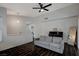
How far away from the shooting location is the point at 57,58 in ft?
3.16

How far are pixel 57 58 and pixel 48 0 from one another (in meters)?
0.85

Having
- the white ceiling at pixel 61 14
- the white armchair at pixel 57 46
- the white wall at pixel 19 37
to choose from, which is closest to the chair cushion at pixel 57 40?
the white armchair at pixel 57 46

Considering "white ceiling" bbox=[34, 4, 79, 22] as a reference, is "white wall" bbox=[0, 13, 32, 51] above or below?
below

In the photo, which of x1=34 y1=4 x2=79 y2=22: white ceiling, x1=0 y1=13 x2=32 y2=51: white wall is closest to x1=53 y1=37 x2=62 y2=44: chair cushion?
x1=34 y1=4 x2=79 y2=22: white ceiling

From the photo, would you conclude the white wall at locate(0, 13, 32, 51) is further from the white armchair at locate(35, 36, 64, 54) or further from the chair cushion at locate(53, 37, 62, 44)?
the chair cushion at locate(53, 37, 62, 44)

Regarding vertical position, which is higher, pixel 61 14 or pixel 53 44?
pixel 61 14

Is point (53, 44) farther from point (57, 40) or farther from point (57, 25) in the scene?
point (57, 25)

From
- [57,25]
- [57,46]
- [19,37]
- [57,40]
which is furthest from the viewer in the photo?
[57,40]

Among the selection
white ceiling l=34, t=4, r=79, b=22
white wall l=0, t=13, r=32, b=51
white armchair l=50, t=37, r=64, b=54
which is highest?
white ceiling l=34, t=4, r=79, b=22

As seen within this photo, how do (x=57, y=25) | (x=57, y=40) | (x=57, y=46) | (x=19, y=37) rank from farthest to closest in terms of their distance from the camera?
(x=57, y=40), (x=57, y=25), (x=57, y=46), (x=19, y=37)

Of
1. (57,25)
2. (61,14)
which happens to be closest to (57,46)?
(57,25)

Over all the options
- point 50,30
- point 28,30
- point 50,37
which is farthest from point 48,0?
point 50,37

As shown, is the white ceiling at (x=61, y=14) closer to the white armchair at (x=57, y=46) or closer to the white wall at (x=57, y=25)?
the white wall at (x=57, y=25)

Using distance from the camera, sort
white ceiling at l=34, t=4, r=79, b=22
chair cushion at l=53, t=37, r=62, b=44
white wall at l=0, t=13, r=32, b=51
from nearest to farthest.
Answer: white wall at l=0, t=13, r=32, b=51, white ceiling at l=34, t=4, r=79, b=22, chair cushion at l=53, t=37, r=62, b=44
